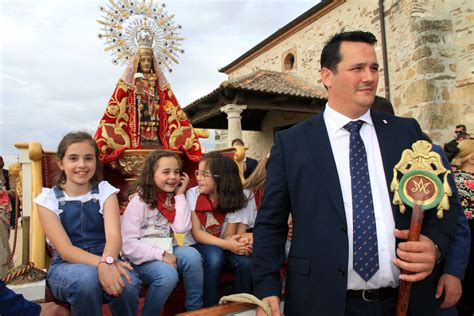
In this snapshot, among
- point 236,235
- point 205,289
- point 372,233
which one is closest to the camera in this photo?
point 372,233

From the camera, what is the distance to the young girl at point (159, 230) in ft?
7.72

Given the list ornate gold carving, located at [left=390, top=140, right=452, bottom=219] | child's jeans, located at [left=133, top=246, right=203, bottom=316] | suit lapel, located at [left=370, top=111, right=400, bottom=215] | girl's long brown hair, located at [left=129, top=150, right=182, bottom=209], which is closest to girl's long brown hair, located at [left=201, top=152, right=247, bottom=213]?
girl's long brown hair, located at [left=129, top=150, right=182, bottom=209]

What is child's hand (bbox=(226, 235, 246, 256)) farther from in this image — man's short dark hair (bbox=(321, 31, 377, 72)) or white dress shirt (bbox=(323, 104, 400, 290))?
man's short dark hair (bbox=(321, 31, 377, 72))

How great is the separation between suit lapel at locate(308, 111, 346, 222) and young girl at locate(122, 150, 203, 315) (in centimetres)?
136

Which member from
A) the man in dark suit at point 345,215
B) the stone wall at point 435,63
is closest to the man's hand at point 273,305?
the man in dark suit at point 345,215

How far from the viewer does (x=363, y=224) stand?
1442 millimetres

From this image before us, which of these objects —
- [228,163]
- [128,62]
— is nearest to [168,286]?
[228,163]

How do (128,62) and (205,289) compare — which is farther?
(128,62)

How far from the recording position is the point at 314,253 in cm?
146

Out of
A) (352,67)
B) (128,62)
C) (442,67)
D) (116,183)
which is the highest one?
(442,67)

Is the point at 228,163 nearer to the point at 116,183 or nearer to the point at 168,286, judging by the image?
the point at 168,286

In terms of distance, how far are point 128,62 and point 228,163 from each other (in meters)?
1.93

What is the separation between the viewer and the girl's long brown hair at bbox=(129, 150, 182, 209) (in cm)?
273

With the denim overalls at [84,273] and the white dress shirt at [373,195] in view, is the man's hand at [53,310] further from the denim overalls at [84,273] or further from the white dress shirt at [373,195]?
the white dress shirt at [373,195]
